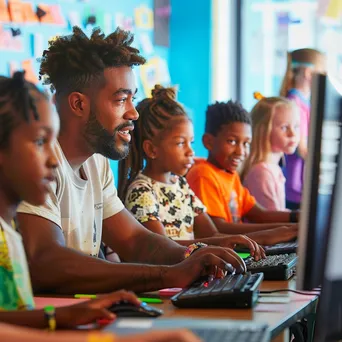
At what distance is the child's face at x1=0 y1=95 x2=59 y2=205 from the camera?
1293mm

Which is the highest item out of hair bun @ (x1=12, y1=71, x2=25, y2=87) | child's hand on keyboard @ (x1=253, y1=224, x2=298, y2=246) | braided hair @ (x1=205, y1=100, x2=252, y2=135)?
hair bun @ (x1=12, y1=71, x2=25, y2=87)

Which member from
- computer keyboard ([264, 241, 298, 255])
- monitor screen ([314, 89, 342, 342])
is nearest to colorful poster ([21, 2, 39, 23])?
computer keyboard ([264, 241, 298, 255])

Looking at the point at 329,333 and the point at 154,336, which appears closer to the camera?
the point at 154,336

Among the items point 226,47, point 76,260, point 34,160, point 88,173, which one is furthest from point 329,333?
point 226,47

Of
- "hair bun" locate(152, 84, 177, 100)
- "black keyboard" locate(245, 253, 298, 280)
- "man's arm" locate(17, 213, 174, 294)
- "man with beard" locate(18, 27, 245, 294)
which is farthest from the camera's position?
"hair bun" locate(152, 84, 177, 100)

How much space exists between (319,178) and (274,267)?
0.68 metres

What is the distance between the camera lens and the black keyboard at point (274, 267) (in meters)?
1.90

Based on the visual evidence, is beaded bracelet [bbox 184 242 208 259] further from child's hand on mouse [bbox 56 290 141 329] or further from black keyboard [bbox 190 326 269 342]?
black keyboard [bbox 190 326 269 342]

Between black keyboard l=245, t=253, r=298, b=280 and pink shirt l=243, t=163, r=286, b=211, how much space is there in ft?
4.66

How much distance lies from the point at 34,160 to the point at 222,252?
25.3 inches

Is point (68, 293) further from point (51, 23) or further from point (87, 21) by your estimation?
point (87, 21)

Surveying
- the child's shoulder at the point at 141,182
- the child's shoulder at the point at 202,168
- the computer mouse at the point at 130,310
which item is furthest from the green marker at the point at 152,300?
the child's shoulder at the point at 202,168

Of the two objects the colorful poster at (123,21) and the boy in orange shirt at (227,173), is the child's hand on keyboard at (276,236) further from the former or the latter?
the colorful poster at (123,21)

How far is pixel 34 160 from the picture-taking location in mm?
1294
